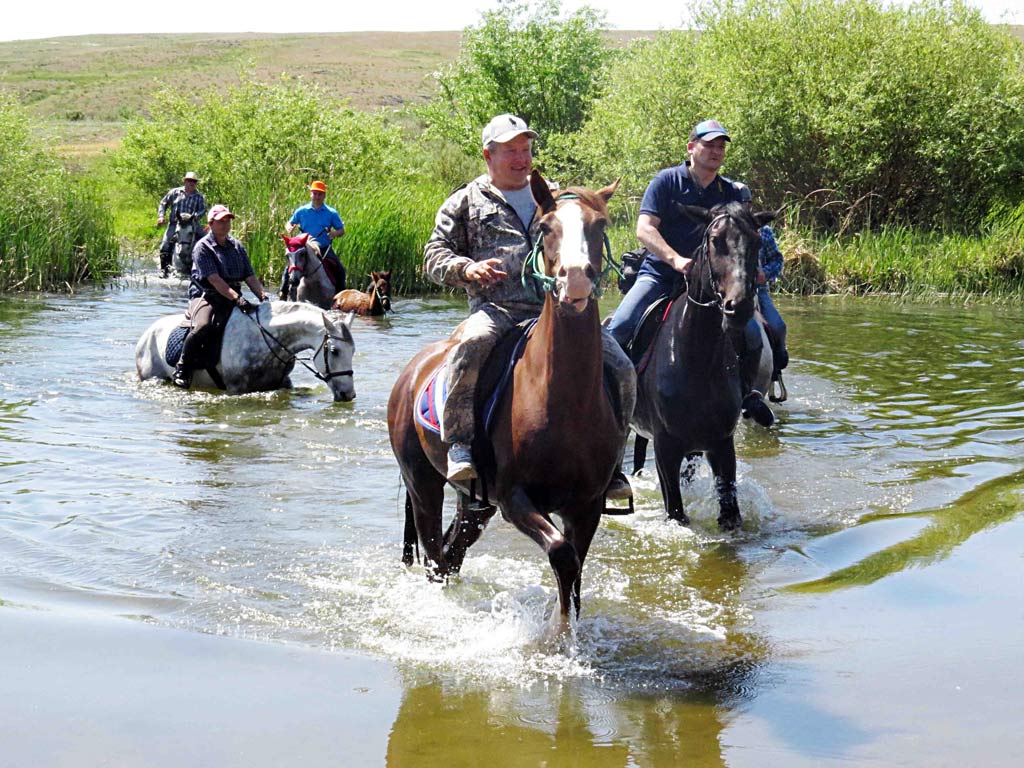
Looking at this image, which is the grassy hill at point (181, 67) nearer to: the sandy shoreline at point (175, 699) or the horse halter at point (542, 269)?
the sandy shoreline at point (175, 699)

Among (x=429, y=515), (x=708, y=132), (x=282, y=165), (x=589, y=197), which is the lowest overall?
(x=429, y=515)

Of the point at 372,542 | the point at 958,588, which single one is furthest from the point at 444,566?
the point at 958,588

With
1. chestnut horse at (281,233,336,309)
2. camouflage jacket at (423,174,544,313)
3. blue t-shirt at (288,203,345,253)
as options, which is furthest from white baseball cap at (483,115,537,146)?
blue t-shirt at (288,203,345,253)

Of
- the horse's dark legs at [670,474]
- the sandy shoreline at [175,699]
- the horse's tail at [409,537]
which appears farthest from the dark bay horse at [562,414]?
the horse's dark legs at [670,474]

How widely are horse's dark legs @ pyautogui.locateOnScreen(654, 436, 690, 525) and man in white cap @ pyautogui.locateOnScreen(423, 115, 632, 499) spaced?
2.04 m

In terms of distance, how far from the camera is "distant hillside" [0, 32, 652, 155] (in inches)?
3711

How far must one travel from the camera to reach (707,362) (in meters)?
7.82

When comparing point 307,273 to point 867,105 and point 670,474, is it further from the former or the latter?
point 867,105

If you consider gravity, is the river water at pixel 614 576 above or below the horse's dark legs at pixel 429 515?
below

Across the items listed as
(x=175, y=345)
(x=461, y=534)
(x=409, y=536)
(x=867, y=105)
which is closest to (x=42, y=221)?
(x=175, y=345)

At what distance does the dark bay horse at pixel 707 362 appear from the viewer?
23.9 feet

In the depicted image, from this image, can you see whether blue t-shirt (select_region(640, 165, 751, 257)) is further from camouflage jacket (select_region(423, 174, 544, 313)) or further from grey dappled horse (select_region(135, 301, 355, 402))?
grey dappled horse (select_region(135, 301, 355, 402))

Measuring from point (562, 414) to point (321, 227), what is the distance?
16.0 meters

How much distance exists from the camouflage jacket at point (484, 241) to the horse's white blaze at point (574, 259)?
88 cm
